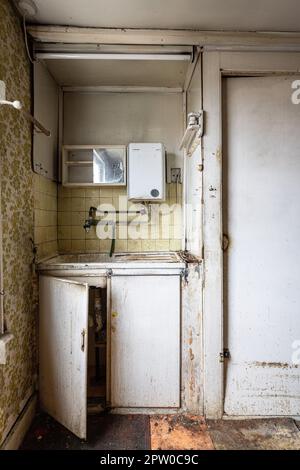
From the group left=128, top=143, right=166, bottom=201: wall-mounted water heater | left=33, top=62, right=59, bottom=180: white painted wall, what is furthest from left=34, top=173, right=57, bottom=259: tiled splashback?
left=128, top=143, right=166, bottom=201: wall-mounted water heater

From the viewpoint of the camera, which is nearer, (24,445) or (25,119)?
(24,445)

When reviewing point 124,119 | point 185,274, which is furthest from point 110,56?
point 185,274

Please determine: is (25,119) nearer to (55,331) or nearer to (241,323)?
(55,331)

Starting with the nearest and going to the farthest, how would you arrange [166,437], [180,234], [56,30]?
1. [166,437]
2. [56,30]
3. [180,234]

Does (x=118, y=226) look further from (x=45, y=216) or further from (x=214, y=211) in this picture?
(x=214, y=211)

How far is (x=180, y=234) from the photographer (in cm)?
248

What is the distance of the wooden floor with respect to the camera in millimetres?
1562

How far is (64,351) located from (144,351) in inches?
20.0

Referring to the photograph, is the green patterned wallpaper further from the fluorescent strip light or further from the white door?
the white door

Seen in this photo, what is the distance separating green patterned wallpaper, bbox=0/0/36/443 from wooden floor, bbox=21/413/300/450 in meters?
0.25

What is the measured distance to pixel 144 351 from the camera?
1803mm

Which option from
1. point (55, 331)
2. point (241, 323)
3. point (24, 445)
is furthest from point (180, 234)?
point (24, 445)

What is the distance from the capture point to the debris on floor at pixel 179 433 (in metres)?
1.56
